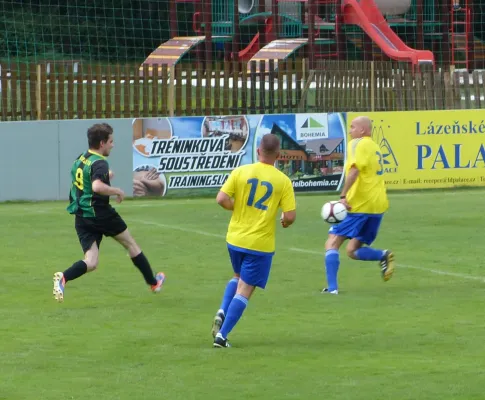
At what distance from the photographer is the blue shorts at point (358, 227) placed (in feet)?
39.1

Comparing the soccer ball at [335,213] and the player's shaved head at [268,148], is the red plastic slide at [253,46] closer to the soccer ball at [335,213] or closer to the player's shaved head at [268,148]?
the soccer ball at [335,213]

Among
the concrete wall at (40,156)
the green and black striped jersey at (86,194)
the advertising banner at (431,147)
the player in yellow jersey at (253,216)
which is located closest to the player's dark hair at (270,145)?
the player in yellow jersey at (253,216)

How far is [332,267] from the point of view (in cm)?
1163

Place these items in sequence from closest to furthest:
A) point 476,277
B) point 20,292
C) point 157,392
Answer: point 157,392 < point 20,292 < point 476,277

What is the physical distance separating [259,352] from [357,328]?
1.27 metres

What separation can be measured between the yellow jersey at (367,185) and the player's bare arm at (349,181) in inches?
1.7

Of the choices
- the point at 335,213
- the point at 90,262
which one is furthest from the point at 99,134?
the point at 335,213

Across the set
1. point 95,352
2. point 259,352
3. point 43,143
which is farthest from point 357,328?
point 43,143

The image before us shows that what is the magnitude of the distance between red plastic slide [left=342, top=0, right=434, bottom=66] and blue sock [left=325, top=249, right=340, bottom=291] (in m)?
23.5

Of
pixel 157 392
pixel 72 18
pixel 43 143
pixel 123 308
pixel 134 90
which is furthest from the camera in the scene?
pixel 72 18

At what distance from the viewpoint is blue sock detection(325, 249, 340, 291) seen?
11.6m

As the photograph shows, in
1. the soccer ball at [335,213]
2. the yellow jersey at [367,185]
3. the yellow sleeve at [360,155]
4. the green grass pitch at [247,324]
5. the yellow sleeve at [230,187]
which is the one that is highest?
the yellow sleeve at [230,187]

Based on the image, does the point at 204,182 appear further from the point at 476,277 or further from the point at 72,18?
the point at 72,18

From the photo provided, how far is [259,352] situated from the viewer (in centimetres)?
889
